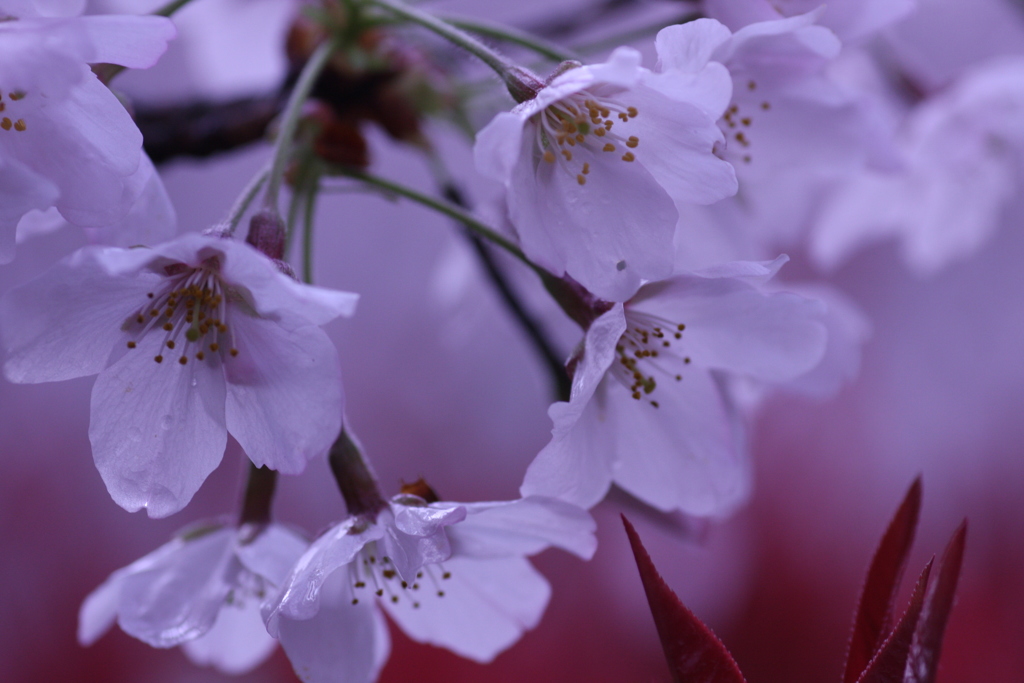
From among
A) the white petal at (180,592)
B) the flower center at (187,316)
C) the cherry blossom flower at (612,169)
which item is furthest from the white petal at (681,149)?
the white petal at (180,592)

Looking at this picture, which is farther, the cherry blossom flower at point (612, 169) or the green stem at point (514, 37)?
the green stem at point (514, 37)

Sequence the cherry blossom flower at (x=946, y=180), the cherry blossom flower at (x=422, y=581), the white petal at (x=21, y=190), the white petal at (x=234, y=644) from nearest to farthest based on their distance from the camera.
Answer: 1. the white petal at (x=21, y=190)
2. the cherry blossom flower at (x=422, y=581)
3. the white petal at (x=234, y=644)
4. the cherry blossom flower at (x=946, y=180)

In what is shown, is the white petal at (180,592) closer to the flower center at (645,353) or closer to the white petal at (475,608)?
the white petal at (475,608)

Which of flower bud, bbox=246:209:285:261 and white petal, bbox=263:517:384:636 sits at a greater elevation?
flower bud, bbox=246:209:285:261

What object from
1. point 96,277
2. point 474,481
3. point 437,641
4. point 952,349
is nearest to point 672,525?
point 437,641

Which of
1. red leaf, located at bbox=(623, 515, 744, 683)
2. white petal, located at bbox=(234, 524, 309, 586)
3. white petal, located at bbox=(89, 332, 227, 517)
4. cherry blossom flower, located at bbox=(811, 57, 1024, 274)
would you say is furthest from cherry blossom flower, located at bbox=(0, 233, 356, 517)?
cherry blossom flower, located at bbox=(811, 57, 1024, 274)

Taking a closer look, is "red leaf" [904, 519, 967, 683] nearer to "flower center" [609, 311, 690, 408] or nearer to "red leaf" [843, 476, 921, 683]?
"red leaf" [843, 476, 921, 683]
